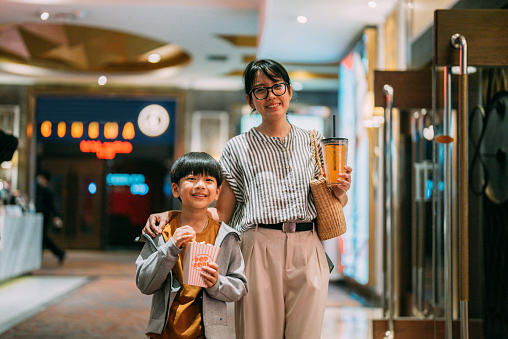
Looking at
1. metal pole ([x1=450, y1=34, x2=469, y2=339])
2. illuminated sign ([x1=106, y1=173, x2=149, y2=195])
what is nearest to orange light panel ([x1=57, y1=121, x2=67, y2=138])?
illuminated sign ([x1=106, y1=173, x2=149, y2=195])

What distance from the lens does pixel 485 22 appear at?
2.44m

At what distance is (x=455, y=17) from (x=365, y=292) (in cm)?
435

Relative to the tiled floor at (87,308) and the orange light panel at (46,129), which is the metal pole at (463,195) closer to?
the tiled floor at (87,308)

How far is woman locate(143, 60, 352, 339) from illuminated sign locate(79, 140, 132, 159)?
32.4ft

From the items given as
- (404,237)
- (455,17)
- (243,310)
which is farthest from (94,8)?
(243,310)

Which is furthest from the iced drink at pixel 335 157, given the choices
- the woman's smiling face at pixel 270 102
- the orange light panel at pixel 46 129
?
the orange light panel at pixel 46 129

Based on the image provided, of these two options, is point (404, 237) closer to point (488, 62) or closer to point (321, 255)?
point (488, 62)

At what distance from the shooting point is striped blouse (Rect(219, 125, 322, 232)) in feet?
6.28

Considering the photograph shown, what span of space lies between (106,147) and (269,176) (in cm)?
1011

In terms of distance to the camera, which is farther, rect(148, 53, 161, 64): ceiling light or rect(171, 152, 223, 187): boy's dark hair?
rect(148, 53, 161, 64): ceiling light

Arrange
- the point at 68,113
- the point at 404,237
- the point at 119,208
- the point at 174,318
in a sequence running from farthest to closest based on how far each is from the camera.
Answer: the point at 119,208 → the point at 68,113 → the point at 404,237 → the point at 174,318

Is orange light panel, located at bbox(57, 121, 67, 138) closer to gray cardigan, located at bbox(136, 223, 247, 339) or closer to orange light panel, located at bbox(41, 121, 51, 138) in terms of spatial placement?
orange light panel, located at bbox(41, 121, 51, 138)

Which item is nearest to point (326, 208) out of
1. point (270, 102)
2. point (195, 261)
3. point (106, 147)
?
point (270, 102)

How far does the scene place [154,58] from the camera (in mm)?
10375
